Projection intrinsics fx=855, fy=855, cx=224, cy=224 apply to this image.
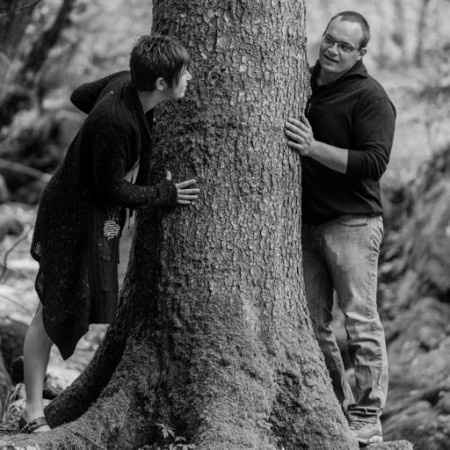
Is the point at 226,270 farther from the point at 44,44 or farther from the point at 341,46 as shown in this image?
the point at 44,44

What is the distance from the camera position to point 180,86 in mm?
4180

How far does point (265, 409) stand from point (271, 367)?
0.22 m

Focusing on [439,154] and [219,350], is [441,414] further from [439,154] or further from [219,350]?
[439,154]

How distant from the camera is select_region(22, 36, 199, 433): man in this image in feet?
13.6

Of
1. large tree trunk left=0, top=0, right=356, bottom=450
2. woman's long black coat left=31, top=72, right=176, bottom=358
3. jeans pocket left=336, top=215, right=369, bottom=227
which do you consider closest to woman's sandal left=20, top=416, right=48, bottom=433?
large tree trunk left=0, top=0, right=356, bottom=450

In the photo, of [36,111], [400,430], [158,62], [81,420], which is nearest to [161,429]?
[81,420]

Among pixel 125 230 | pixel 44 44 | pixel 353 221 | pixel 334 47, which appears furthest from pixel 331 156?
pixel 44 44

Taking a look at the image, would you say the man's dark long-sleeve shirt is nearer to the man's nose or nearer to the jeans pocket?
the jeans pocket

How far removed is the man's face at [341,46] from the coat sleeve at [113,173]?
4.76 ft

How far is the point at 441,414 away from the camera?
621cm

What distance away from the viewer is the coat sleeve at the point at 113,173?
412 centimetres

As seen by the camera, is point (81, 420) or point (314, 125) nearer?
point (81, 420)

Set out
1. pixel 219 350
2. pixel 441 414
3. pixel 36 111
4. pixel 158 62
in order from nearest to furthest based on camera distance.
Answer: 1. pixel 158 62
2. pixel 219 350
3. pixel 441 414
4. pixel 36 111

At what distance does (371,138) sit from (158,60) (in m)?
1.38
